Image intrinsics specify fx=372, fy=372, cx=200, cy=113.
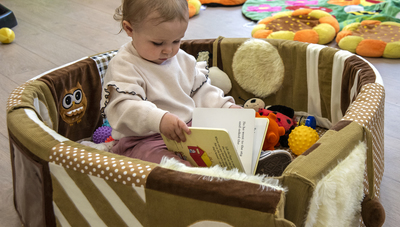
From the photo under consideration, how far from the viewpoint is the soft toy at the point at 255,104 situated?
52.9 inches

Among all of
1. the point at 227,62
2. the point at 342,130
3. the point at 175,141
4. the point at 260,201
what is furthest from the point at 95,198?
the point at 227,62

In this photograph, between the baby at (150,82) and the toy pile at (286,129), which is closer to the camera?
the baby at (150,82)

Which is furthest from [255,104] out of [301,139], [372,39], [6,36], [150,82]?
[6,36]

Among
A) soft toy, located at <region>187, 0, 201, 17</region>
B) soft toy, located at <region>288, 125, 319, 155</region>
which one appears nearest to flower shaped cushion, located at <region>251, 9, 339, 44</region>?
soft toy, located at <region>187, 0, 201, 17</region>

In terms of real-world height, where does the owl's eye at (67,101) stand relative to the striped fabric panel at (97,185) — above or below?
below

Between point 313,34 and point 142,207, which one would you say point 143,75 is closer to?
point 142,207

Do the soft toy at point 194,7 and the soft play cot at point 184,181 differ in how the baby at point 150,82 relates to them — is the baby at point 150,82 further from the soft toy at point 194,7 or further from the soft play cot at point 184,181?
the soft toy at point 194,7

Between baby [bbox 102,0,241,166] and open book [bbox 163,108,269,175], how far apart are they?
0.03 metres

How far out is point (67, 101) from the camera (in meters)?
1.22

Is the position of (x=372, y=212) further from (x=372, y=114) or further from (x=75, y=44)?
(x=75, y=44)

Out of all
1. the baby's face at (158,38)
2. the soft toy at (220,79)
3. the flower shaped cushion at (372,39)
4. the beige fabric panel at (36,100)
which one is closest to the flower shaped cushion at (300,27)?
the flower shaped cushion at (372,39)

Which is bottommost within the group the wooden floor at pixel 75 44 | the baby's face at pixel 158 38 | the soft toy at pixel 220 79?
the wooden floor at pixel 75 44

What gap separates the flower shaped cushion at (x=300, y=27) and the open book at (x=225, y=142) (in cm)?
121

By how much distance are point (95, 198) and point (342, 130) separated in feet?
1.70
